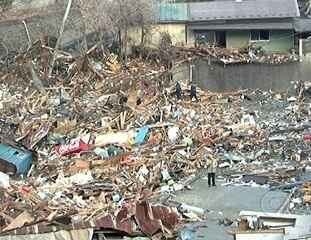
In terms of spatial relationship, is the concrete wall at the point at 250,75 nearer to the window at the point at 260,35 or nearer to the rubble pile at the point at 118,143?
the rubble pile at the point at 118,143

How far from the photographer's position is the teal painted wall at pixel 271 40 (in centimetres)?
2759

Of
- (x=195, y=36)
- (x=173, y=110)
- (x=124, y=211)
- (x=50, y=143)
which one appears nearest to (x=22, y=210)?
(x=124, y=211)

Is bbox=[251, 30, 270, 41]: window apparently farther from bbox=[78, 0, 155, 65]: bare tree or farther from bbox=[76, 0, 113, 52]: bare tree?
bbox=[76, 0, 113, 52]: bare tree

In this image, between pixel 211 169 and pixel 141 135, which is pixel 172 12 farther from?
pixel 211 169

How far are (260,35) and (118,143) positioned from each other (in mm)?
12157

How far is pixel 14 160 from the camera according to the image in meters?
16.4

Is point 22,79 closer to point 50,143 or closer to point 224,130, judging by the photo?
point 50,143

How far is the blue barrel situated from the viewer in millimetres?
16312

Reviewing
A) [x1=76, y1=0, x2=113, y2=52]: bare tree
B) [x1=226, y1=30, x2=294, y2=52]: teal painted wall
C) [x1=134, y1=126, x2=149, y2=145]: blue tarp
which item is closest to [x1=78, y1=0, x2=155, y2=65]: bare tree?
[x1=76, y1=0, x2=113, y2=52]: bare tree

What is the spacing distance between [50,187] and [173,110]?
6.88 metres

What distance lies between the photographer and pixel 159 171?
51.3 ft

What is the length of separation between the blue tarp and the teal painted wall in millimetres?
10575

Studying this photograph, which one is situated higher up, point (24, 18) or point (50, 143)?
point (24, 18)

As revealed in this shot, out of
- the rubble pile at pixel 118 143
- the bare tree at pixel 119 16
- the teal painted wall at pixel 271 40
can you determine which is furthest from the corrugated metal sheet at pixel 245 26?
the rubble pile at pixel 118 143
